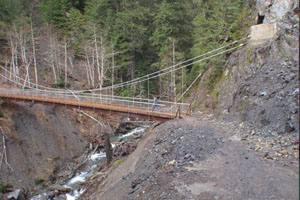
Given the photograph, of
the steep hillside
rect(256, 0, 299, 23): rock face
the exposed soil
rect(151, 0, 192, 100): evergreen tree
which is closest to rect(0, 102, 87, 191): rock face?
the exposed soil

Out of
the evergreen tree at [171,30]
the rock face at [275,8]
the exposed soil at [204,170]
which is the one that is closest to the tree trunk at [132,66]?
the evergreen tree at [171,30]

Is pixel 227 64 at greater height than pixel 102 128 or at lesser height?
greater

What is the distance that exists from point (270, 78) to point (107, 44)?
56.9ft

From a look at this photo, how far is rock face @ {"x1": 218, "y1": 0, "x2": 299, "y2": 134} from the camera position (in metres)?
8.00

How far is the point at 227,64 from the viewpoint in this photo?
12938 millimetres

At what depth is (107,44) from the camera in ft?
75.3

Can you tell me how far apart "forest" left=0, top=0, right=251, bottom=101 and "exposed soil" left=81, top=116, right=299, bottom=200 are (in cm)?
867

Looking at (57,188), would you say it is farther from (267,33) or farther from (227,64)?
(267,33)

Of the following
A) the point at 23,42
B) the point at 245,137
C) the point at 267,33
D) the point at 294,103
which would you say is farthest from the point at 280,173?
the point at 23,42

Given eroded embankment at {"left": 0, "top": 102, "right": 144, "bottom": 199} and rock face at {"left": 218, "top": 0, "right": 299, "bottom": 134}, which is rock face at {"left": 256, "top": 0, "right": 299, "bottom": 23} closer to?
rock face at {"left": 218, "top": 0, "right": 299, "bottom": 134}

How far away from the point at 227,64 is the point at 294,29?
4058 millimetres

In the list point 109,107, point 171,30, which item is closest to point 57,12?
point 171,30

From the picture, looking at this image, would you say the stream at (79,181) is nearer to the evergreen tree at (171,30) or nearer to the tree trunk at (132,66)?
the evergreen tree at (171,30)

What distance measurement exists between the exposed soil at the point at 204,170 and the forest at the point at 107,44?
28.4 feet
